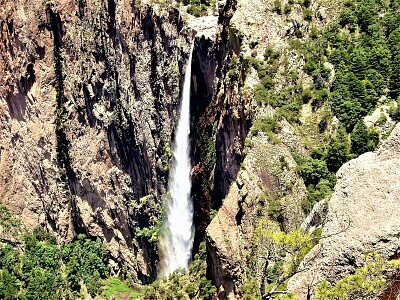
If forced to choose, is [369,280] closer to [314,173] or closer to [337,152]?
[314,173]

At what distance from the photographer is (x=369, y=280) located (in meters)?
17.9

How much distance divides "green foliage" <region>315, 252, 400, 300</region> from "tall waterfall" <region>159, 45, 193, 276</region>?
114 feet

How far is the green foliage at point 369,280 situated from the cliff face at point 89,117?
38253 millimetres

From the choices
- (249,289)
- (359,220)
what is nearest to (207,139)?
(249,289)

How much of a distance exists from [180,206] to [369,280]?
123 feet

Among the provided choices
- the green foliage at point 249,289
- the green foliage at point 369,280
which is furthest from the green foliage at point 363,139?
the green foliage at point 369,280

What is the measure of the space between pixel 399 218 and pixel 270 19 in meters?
29.6

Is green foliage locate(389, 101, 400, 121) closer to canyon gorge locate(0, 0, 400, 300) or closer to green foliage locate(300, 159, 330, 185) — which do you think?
canyon gorge locate(0, 0, 400, 300)

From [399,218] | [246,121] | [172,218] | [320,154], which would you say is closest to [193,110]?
[172,218]

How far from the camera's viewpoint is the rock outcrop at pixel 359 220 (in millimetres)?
18750

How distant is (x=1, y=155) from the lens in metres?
61.9

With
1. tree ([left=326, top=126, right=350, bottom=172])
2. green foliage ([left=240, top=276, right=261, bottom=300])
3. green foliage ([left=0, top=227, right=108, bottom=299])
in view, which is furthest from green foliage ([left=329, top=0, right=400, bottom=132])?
green foliage ([left=0, top=227, right=108, bottom=299])

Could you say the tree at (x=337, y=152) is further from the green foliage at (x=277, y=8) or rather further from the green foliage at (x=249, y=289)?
the green foliage at (x=277, y=8)

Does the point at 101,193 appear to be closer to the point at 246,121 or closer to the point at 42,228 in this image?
the point at 42,228
